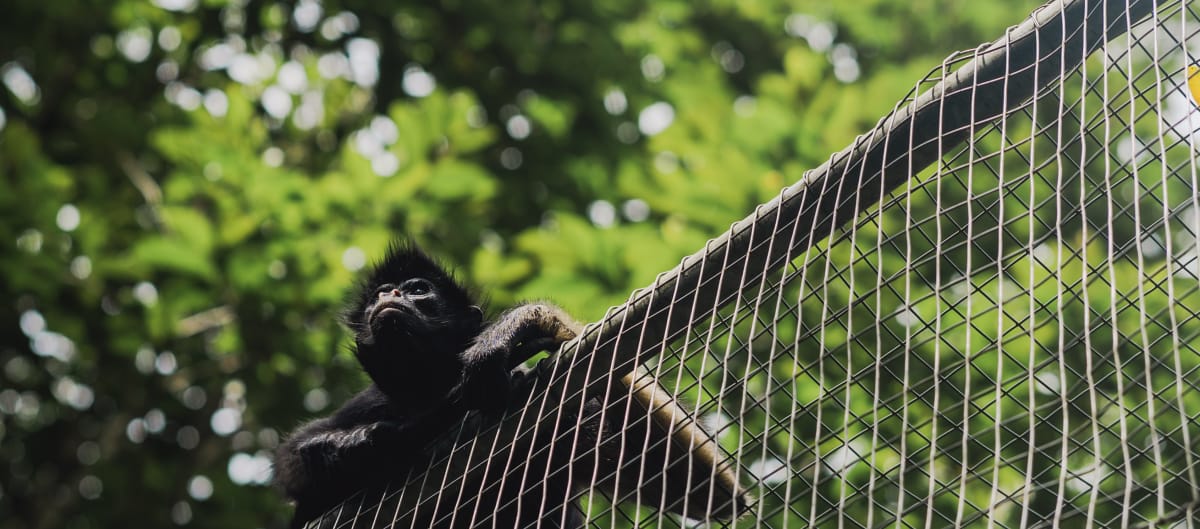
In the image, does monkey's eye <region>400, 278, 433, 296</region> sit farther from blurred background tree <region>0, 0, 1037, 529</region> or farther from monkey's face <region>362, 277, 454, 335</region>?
blurred background tree <region>0, 0, 1037, 529</region>

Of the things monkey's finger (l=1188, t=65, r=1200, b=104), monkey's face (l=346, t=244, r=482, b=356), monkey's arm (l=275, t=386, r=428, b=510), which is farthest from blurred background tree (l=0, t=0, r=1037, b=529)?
monkey's finger (l=1188, t=65, r=1200, b=104)

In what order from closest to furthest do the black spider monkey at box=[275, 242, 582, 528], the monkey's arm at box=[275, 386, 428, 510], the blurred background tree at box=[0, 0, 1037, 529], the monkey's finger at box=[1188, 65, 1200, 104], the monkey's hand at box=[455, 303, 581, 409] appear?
the monkey's finger at box=[1188, 65, 1200, 104], the monkey's hand at box=[455, 303, 581, 409], the black spider monkey at box=[275, 242, 582, 528], the monkey's arm at box=[275, 386, 428, 510], the blurred background tree at box=[0, 0, 1037, 529]

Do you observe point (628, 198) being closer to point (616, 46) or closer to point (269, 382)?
point (616, 46)

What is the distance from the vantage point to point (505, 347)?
10.5 feet

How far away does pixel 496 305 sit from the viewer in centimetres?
577

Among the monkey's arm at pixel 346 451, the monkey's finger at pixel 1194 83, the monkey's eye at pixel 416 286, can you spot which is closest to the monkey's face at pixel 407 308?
the monkey's eye at pixel 416 286

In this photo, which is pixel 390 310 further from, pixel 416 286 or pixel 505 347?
pixel 505 347

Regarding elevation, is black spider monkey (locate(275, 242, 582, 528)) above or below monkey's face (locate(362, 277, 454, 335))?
below

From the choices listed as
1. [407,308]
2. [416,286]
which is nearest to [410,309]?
[407,308]

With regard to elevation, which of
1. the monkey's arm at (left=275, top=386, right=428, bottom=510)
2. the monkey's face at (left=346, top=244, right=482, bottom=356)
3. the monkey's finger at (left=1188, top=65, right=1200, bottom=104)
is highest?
the monkey's face at (left=346, top=244, right=482, bottom=356)

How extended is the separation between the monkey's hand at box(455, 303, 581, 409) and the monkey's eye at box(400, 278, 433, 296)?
1312 mm

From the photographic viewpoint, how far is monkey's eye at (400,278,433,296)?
4750mm

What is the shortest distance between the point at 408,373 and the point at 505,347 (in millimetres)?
1248

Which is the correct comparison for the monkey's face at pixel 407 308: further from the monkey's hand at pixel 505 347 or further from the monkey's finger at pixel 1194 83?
the monkey's finger at pixel 1194 83
